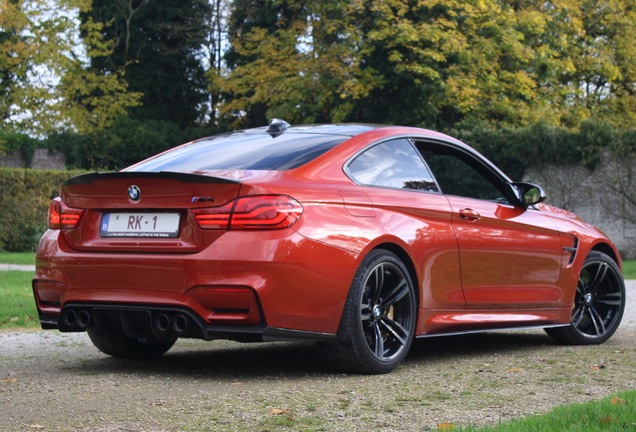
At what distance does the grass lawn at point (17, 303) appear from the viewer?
400 inches

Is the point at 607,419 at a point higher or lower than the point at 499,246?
lower

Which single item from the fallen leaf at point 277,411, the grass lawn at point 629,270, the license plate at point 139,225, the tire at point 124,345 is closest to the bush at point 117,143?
the grass lawn at point 629,270

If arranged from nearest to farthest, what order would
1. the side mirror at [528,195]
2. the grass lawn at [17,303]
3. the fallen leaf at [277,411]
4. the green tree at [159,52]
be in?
the fallen leaf at [277,411]
the side mirror at [528,195]
the grass lawn at [17,303]
the green tree at [159,52]

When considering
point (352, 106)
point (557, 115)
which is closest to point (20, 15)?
point (352, 106)

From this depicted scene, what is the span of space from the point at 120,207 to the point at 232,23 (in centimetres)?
3753

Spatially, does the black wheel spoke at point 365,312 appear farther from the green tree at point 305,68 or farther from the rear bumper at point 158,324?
the green tree at point 305,68

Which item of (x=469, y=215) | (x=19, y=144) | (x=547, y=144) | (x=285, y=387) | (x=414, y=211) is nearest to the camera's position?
(x=285, y=387)

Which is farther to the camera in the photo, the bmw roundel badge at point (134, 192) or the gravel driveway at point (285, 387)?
the bmw roundel badge at point (134, 192)

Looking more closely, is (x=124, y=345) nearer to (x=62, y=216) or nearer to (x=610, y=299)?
(x=62, y=216)

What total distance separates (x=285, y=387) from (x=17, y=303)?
6.41 m

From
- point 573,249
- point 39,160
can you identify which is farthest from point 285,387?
point 39,160

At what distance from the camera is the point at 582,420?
467 centimetres

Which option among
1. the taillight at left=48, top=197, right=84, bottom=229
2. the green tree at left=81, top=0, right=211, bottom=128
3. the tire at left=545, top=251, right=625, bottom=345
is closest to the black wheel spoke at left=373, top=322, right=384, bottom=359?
the taillight at left=48, top=197, right=84, bottom=229

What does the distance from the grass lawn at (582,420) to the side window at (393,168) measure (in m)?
2.14
